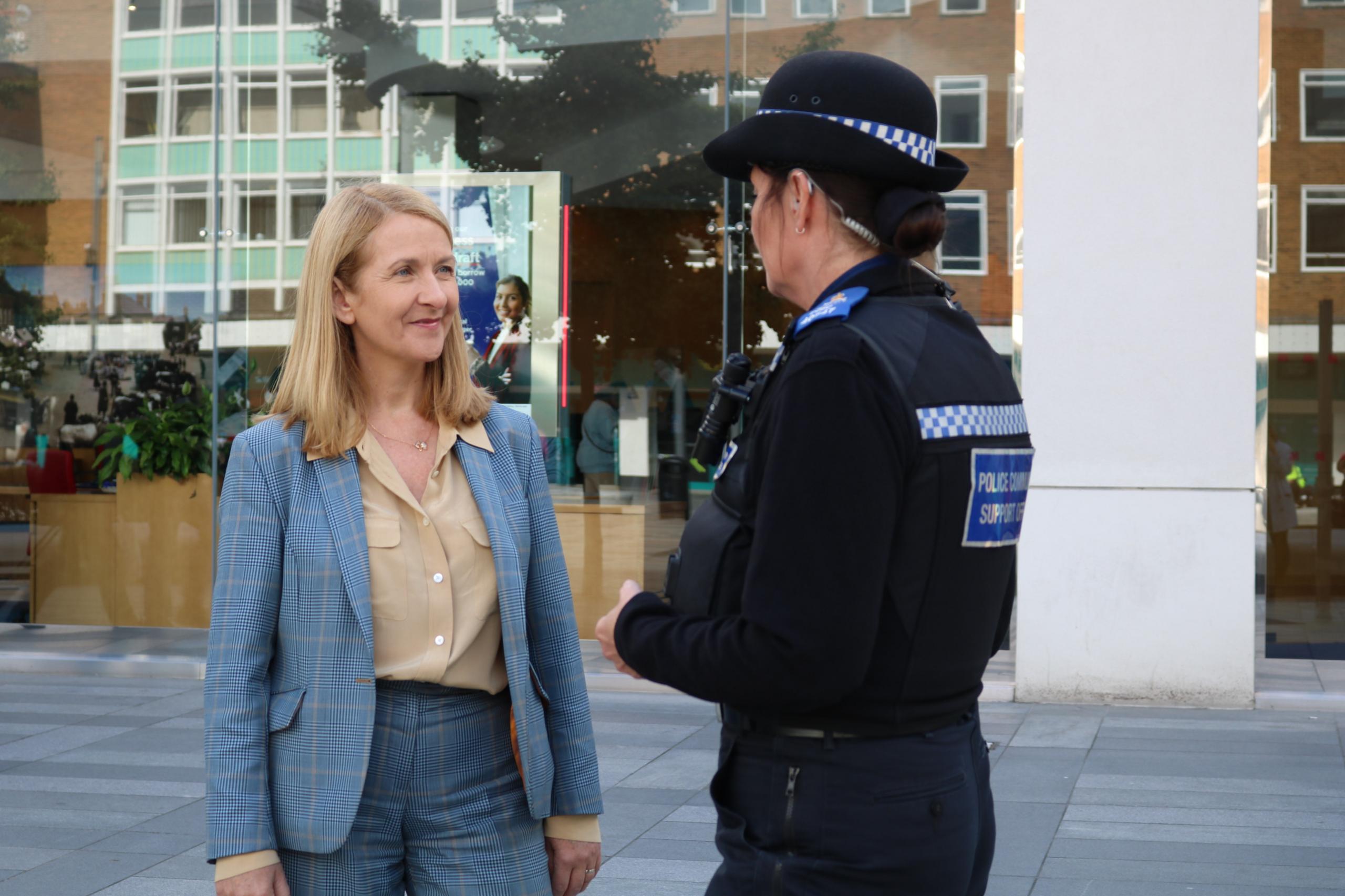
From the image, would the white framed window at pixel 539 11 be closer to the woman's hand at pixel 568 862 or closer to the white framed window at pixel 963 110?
the white framed window at pixel 963 110

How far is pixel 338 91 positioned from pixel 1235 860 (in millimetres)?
8085

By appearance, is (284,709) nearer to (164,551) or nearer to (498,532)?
(498,532)

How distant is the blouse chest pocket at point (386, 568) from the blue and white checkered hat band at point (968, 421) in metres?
1.02

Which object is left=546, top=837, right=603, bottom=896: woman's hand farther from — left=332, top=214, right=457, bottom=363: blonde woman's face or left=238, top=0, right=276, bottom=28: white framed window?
left=238, top=0, right=276, bottom=28: white framed window

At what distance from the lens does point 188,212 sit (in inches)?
420

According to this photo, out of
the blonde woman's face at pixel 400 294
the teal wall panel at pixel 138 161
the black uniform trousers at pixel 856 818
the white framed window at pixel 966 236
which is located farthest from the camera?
the teal wall panel at pixel 138 161

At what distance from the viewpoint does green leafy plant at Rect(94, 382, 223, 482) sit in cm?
1064

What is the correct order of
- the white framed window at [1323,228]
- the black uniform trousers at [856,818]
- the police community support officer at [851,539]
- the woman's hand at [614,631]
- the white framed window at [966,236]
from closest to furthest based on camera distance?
the police community support officer at [851,539] < the black uniform trousers at [856,818] < the woman's hand at [614,631] < the white framed window at [966,236] < the white framed window at [1323,228]

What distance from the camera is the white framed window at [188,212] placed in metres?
10.6

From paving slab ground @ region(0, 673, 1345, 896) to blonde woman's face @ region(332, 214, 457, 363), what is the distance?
2.80 m

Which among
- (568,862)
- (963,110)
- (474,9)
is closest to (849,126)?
(568,862)

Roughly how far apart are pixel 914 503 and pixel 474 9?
→ 9.17 metres

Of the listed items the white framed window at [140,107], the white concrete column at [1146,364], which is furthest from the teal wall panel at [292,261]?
the white concrete column at [1146,364]

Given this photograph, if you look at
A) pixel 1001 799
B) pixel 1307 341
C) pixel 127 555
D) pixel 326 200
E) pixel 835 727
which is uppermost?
pixel 326 200
